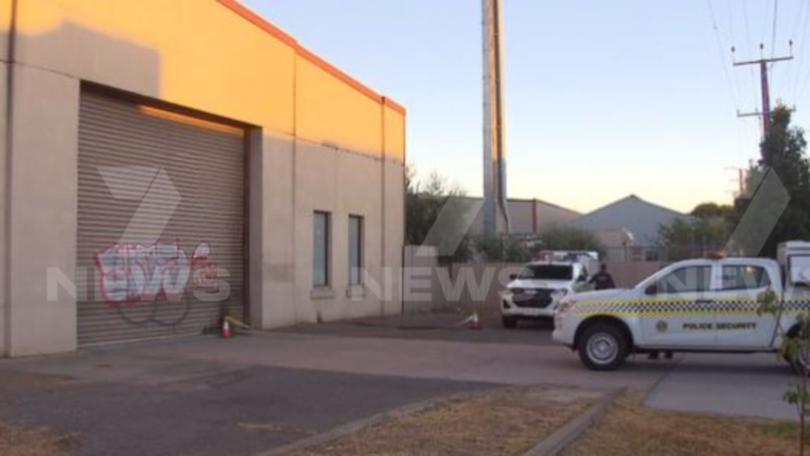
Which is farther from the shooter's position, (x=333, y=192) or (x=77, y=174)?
(x=333, y=192)

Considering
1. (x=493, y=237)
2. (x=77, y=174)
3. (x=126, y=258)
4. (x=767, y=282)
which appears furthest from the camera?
(x=493, y=237)

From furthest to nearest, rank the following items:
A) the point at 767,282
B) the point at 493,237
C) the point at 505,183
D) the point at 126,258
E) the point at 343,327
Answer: the point at 505,183
the point at 493,237
the point at 343,327
the point at 126,258
the point at 767,282

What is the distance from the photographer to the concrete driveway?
8719 millimetres

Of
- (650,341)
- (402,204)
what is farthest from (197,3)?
(402,204)

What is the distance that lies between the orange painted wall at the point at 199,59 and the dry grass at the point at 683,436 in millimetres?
10787

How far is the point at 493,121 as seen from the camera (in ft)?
140

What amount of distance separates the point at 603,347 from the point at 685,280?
1.65 metres

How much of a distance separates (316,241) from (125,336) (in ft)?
26.7

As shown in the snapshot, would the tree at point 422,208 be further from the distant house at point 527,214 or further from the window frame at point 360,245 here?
the distant house at point 527,214

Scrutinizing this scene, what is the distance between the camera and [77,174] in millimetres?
15797

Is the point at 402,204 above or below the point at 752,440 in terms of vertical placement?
above

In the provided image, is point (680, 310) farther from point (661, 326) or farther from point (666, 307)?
point (661, 326)

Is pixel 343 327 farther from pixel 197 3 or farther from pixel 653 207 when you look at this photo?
pixel 653 207

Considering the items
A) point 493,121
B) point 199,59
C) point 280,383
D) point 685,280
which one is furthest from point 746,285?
point 493,121
